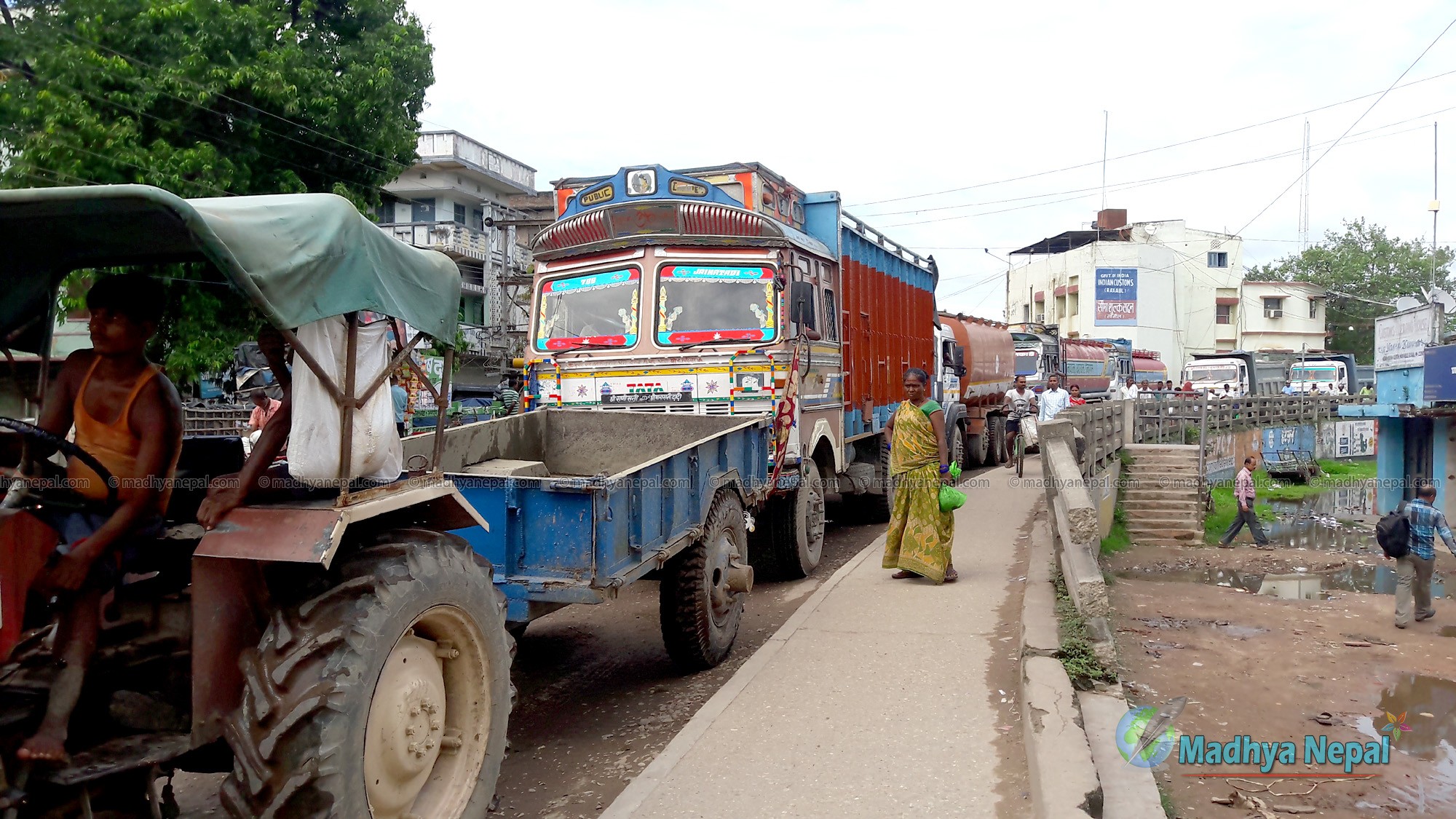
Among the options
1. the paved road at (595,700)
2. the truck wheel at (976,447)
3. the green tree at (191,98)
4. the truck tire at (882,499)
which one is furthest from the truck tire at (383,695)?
the truck wheel at (976,447)

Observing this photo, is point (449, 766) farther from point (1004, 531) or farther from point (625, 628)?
point (1004, 531)

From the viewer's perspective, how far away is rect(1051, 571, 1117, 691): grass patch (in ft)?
16.5

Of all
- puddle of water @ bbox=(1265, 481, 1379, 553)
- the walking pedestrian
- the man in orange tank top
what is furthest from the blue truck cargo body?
puddle of water @ bbox=(1265, 481, 1379, 553)

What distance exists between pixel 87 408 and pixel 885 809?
338cm

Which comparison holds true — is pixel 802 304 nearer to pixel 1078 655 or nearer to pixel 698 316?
pixel 698 316

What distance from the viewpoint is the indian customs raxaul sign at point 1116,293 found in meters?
50.4

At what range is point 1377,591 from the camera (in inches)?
466

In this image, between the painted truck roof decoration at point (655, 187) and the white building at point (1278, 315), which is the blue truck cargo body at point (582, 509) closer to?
the painted truck roof decoration at point (655, 187)

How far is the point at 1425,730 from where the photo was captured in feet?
20.6

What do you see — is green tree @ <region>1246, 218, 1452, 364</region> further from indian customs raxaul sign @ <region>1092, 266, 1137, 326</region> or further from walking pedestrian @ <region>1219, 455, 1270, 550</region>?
walking pedestrian @ <region>1219, 455, 1270, 550</region>

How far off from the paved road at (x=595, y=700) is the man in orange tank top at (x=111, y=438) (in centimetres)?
135

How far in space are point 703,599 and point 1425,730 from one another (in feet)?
16.2

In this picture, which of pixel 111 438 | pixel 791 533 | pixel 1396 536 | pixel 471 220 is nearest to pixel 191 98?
pixel 791 533

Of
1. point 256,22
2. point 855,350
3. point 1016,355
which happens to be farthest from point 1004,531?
point 1016,355
